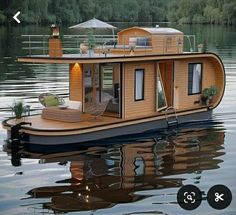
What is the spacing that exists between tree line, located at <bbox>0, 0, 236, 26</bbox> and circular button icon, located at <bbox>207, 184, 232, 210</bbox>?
81410 millimetres

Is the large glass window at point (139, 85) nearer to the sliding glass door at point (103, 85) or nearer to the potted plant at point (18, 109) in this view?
the sliding glass door at point (103, 85)

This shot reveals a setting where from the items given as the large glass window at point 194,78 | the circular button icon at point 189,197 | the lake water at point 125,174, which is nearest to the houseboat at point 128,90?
the large glass window at point 194,78

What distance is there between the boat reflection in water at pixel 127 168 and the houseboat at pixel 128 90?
751 mm

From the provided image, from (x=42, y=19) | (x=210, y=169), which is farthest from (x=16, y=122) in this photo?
(x=42, y=19)

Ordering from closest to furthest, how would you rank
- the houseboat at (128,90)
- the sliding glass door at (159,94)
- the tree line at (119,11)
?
the houseboat at (128,90) → the sliding glass door at (159,94) → the tree line at (119,11)

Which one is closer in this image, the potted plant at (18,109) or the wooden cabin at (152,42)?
the potted plant at (18,109)

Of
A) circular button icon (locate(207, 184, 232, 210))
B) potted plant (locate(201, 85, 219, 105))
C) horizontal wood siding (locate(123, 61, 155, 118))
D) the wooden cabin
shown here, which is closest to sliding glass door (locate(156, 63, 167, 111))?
horizontal wood siding (locate(123, 61, 155, 118))

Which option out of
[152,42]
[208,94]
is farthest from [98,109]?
[208,94]

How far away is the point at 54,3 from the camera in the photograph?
11206 centimetres

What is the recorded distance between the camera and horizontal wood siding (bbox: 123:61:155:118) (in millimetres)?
20781

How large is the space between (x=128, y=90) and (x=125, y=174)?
5417mm

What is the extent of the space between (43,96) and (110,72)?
8.69 ft

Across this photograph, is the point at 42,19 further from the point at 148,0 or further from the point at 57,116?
the point at 57,116

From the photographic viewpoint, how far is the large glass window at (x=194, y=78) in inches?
931
